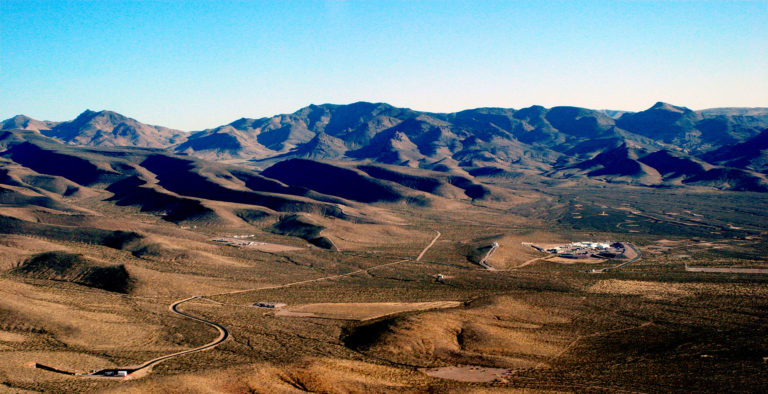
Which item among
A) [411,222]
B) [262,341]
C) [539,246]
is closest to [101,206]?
[411,222]

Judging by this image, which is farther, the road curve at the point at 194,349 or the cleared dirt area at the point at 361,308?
the cleared dirt area at the point at 361,308

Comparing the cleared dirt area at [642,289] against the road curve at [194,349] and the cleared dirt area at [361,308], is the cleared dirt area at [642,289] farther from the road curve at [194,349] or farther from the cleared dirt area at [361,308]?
the road curve at [194,349]

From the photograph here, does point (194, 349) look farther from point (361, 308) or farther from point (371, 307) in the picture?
point (371, 307)

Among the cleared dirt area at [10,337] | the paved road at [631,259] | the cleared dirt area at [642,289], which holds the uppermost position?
the cleared dirt area at [10,337]

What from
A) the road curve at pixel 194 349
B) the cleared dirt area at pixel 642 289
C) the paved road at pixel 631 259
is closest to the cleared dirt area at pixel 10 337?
the road curve at pixel 194 349

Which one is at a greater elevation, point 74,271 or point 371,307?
point 74,271

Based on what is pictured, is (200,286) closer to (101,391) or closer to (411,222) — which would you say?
(101,391)

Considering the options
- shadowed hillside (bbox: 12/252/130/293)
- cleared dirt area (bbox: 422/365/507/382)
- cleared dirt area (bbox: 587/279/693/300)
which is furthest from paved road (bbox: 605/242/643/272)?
shadowed hillside (bbox: 12/252/130/293)

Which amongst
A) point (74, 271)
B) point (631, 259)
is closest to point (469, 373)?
point (74, 271)
